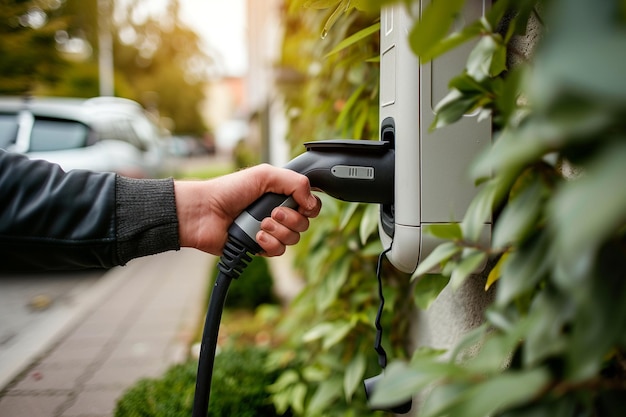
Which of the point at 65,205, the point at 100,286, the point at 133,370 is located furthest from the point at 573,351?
the point at 100,286

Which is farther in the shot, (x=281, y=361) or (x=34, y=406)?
(x=281, y=361)

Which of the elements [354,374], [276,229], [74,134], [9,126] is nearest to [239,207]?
[276,229]

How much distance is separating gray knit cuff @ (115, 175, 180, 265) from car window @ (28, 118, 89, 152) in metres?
3.22

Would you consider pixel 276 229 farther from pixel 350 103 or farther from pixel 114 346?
pixel 114 346

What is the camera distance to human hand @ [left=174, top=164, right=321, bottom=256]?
116 centimetres

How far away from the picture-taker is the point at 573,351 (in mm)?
418

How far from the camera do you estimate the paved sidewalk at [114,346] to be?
1461 millimetres

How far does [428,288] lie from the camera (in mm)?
1112

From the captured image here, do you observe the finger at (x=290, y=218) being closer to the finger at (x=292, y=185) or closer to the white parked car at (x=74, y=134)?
the finger at (x=292, y=185)

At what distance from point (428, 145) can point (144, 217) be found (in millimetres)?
624

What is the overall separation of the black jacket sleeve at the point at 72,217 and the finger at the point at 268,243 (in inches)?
8.7

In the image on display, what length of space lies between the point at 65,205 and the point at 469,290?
888 mm

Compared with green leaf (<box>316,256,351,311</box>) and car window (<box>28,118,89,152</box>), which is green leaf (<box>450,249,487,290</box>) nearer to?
green leaf (<box>316,256,351,311</box>)

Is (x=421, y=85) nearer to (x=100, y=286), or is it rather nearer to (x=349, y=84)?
(x=349, y=84)
